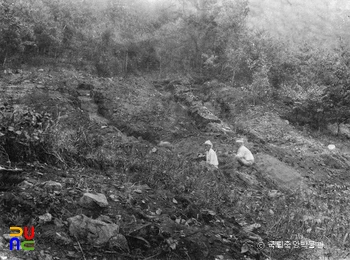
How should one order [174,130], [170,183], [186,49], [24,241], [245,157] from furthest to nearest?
[186,49], [174,130], [245,157], [170,183], [24,241]

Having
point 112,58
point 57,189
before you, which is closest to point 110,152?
point 57,189

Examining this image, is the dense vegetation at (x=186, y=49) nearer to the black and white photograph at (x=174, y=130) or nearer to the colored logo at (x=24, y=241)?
the black and white photograph at (x=174, y=130)

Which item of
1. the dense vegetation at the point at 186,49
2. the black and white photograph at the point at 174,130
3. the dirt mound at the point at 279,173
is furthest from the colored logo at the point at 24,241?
the dense vegetation at the point at 186,49

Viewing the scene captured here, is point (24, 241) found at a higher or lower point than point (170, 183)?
higher

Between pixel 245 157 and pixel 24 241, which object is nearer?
pixel 24 241

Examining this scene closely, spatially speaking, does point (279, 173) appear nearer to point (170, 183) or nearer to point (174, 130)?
point (174, 130)

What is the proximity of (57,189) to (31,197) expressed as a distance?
14.2 inches

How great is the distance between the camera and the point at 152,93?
10055 millimetres

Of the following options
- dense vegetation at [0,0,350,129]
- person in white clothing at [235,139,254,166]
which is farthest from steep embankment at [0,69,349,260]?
dense vegetation at [0,0,350,129]

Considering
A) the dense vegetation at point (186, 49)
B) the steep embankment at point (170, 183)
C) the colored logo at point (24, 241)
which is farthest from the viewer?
the dense vegetation at point (186, 49)

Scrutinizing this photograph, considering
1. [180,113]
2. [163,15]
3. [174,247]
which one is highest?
[163,15]

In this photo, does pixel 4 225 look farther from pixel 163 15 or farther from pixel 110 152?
pixel 163 15

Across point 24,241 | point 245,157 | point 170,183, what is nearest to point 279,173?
point 245,157

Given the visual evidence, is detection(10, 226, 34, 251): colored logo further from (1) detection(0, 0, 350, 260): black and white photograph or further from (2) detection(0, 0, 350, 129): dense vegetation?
(2) detection(0, 0, 350, 129): dense vegetation
